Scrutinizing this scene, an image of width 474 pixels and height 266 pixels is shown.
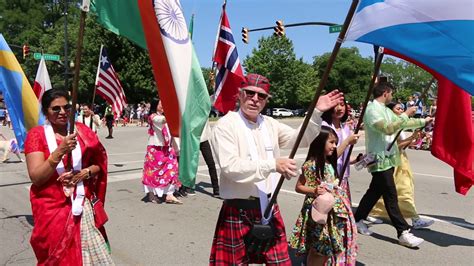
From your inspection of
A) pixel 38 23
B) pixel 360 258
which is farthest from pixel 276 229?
pixel 38 23

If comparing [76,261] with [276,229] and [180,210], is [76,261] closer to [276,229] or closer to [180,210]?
[276,229]

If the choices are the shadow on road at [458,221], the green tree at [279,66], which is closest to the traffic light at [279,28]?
the shadow on road at [458,221]

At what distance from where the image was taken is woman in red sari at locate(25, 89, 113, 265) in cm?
298

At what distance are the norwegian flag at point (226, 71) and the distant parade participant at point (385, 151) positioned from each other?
2144 millimetres

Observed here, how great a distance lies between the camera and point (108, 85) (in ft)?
28.0

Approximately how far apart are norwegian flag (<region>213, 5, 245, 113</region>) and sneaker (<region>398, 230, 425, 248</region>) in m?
2.96

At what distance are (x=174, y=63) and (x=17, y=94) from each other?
304 cm

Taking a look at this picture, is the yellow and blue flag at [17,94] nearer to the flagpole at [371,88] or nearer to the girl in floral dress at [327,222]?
the girl in floral dress at [327,222]

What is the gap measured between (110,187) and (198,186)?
171 centimetres

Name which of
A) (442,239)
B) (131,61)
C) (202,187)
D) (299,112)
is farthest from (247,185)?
(299,112)

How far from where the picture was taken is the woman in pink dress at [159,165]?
7.16 meters

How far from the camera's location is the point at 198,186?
8.71 m

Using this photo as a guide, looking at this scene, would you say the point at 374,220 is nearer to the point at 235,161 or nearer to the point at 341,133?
the point at 341,133

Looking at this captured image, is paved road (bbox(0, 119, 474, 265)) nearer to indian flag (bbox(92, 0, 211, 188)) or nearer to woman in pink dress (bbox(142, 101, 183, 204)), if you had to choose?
woman in pink dress (bbox(142, 101, 183, 204))
